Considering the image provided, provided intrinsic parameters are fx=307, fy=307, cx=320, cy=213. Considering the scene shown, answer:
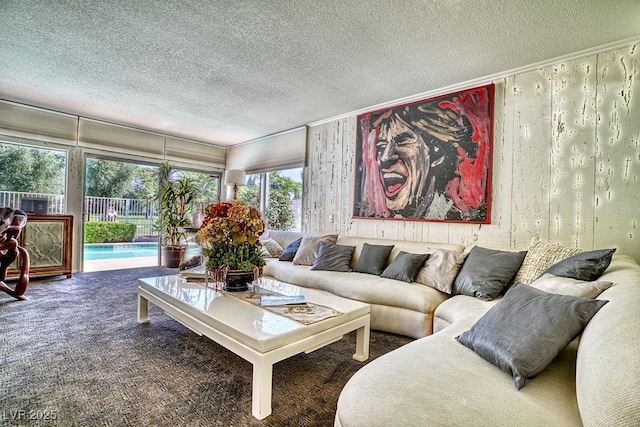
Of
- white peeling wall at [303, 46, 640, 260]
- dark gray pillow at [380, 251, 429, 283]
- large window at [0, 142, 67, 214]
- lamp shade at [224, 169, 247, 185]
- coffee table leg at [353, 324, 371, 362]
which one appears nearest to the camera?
coffee table leg at [353, 324, 371, 362]

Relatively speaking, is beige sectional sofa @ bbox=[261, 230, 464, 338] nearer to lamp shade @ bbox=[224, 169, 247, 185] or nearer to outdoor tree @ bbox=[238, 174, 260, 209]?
lamp shade @ bbox=[224, 169, 247, 185]

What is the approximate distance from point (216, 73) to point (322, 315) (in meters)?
2.69

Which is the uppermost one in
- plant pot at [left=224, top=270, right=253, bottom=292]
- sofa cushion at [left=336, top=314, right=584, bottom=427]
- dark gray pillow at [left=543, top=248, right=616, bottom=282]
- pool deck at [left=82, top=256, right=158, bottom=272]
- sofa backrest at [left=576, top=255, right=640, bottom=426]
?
dark gray pillow at [left=543, top=248, right=616, bottom=282]

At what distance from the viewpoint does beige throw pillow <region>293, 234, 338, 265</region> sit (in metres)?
3.86

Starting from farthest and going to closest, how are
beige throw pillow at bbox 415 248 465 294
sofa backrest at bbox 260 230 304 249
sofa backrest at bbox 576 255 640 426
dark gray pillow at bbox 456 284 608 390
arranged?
sofa backrest at bbox 260 230 304 249 → beige throw pillow at bbox 415 248 465 294 → dark gray pillow at bbox 456 284 608 390 → sofa backrest at bbox 576 255 640 426

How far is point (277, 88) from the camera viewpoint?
354cm

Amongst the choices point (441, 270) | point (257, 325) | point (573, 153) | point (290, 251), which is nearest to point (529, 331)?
point (257, 325)

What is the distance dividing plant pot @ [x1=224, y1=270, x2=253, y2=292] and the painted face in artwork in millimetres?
2121

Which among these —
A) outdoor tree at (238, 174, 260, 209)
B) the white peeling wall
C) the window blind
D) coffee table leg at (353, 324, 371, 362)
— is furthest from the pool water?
the white peeling wall

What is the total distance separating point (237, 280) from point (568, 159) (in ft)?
9.98

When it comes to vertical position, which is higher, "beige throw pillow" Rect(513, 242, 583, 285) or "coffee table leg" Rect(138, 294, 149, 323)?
"beige throw pillow" Rect(513, 242, 583, 285)

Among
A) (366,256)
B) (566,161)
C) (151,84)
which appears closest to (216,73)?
(151,84)

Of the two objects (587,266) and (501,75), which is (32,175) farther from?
(587,266)

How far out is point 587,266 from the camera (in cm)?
192
